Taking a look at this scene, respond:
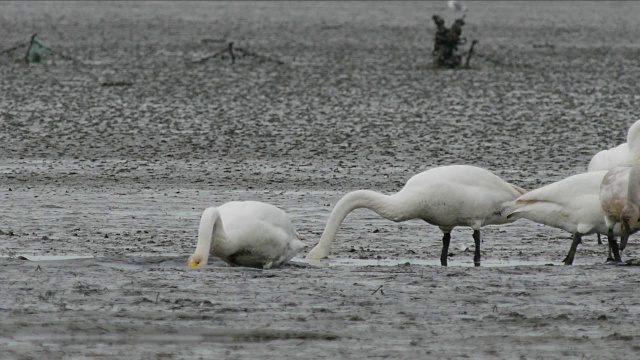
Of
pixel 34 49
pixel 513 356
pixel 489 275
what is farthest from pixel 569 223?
pixel 34 49

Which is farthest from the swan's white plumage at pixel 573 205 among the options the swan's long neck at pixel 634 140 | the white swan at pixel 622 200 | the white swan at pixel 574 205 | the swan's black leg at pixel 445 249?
the swan's long neck at pixel 634 140

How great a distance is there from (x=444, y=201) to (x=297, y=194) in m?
3.66

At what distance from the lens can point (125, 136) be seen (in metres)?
18.9

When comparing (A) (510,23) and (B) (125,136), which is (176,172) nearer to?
(B) (125,136)

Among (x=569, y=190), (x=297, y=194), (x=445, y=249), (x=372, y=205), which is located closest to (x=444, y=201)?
(x=445, y=249)

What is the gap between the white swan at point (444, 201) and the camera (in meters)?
10.6

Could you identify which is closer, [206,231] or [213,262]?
[206,231]

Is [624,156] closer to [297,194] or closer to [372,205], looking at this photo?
[372,205]

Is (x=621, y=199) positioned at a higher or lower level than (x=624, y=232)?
higher

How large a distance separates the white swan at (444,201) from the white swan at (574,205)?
14.2 inches

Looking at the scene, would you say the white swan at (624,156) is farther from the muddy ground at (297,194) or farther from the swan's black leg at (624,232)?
the swan's black leg at (624,232)

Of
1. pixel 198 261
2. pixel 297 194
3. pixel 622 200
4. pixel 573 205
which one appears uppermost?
pixel 622 200

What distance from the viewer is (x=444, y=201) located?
34.9 feet

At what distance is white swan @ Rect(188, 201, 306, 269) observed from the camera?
9.80 m
